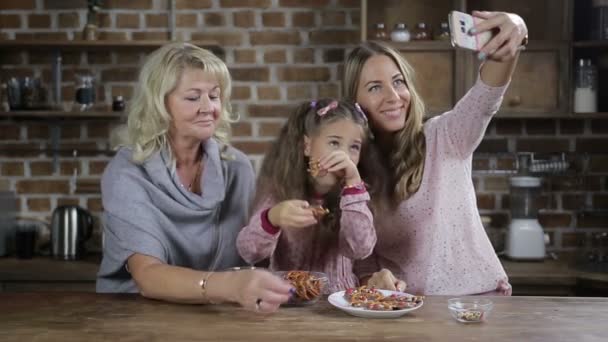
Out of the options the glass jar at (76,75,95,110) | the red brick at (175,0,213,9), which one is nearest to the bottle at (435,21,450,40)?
the red brick at (175,0,213,9)

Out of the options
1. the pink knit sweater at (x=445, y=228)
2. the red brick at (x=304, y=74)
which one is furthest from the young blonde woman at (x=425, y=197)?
the red brick at (x=304, y=74)

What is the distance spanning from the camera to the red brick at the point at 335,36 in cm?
334

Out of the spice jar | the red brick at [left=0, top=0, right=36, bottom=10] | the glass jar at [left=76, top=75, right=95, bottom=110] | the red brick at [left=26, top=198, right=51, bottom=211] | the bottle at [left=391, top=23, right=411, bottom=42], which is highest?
the red brick at [left=0, top=0, right=36, bottom=10]

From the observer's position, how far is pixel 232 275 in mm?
1576

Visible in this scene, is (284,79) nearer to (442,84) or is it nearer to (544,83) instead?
(442,84)

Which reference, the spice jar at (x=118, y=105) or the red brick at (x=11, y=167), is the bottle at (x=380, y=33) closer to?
the spice jar at (x=118, y=105)

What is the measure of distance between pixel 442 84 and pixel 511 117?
13.0 inches

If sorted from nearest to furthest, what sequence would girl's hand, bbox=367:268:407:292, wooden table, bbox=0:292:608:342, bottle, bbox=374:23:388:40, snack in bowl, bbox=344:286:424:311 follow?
wooden table, bbox=0:292:608:342 < snack in bowl, bbox=344:286:424:311 < girl's hand, bbox=367:268:407:292 < bottle, bbox=374:23:388:40

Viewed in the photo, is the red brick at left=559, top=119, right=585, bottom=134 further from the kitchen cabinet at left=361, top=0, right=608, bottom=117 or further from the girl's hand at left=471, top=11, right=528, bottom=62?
the girl's hand at left=471, top=11, right=528, bottom=62

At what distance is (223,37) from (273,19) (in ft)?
0.80

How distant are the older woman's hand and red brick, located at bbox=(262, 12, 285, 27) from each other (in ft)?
6.59

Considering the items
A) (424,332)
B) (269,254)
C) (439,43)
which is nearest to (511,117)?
(439,43)

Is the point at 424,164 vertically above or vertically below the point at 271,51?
below

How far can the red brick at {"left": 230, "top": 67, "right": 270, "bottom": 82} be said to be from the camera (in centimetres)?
336
